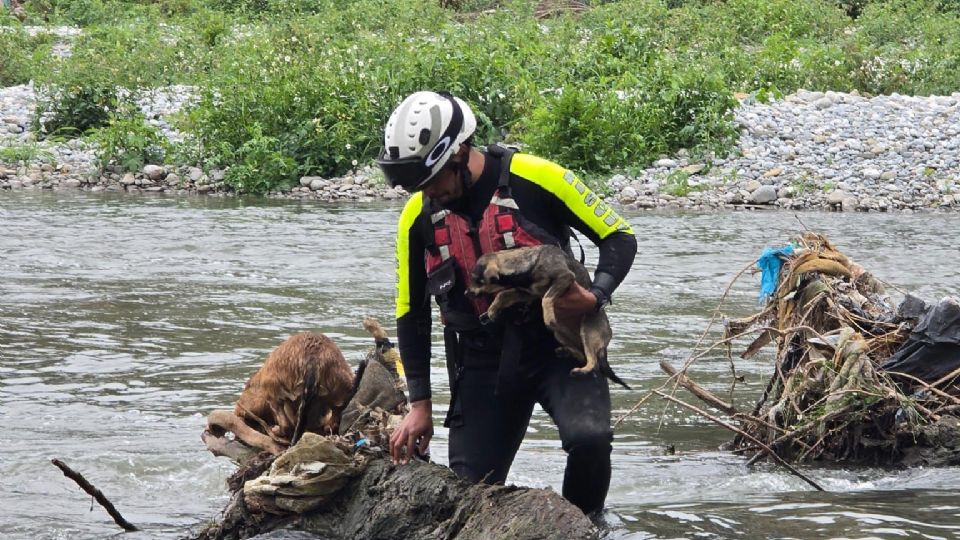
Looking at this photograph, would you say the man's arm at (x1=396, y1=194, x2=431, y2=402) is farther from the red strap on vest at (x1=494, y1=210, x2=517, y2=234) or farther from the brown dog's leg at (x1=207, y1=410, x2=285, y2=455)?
the brown dog's leg at (x1=207, y1=410, x2=285, y2=455)

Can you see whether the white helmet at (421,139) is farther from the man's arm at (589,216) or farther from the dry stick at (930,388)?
the dry stick at (930,388)

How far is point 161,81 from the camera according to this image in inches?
963

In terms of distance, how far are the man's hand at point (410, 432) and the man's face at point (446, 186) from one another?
0.80 meters

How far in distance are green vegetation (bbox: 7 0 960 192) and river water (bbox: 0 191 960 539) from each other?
1.71 metres

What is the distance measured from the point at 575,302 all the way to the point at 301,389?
4.88 feet

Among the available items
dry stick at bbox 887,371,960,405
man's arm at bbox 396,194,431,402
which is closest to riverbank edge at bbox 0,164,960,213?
dry stick at bbox 887,371,960,405

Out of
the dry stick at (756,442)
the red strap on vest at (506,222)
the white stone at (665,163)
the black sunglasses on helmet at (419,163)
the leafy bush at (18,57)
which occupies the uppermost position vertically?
the leafy bush at (18,57)

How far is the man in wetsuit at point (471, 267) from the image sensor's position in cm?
490

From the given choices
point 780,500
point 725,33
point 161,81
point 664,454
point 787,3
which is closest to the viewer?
point 780,500

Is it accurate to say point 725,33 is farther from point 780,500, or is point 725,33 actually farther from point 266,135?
point 780,500

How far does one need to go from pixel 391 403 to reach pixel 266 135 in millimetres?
14776

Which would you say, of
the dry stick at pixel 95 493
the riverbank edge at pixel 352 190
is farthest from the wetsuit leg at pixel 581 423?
the riverbank edge at pixel 352 190

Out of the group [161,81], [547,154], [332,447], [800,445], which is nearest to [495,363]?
[332,447]

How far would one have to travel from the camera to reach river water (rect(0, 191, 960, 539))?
6.45 m
